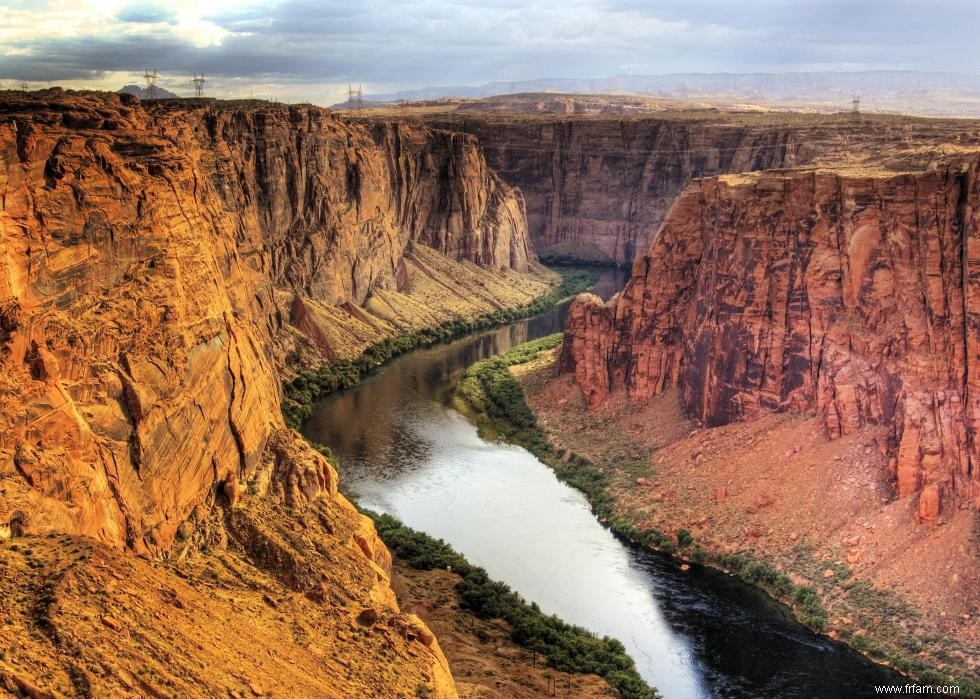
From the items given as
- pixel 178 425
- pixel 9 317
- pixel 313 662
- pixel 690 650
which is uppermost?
pixel 9 317

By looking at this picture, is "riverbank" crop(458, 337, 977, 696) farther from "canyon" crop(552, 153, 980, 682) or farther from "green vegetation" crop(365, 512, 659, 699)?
"green vegetation" crop(365, 512, 659, 699)

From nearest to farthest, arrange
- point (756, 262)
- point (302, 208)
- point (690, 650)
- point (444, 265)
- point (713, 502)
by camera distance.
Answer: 1. point (690, 650)
2. point (713, 502)
3. point (756, 262)
4. point (302, 208)
5. point (444, 265)

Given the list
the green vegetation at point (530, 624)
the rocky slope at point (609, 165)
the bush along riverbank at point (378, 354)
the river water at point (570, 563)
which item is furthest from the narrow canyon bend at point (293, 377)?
the rocky slope at point (609, 165)

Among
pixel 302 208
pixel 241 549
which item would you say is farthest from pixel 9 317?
pixel 302 208

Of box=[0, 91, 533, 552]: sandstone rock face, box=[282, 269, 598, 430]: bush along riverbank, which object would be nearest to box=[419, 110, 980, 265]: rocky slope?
box=[282, 269, 598, 430]: bush along riverbank

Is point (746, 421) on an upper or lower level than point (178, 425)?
lower

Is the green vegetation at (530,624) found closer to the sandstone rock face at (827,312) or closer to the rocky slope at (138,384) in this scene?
the rocky slope at (138,384)

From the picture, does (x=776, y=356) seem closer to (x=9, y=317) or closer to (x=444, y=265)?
(x=9, y=317)
